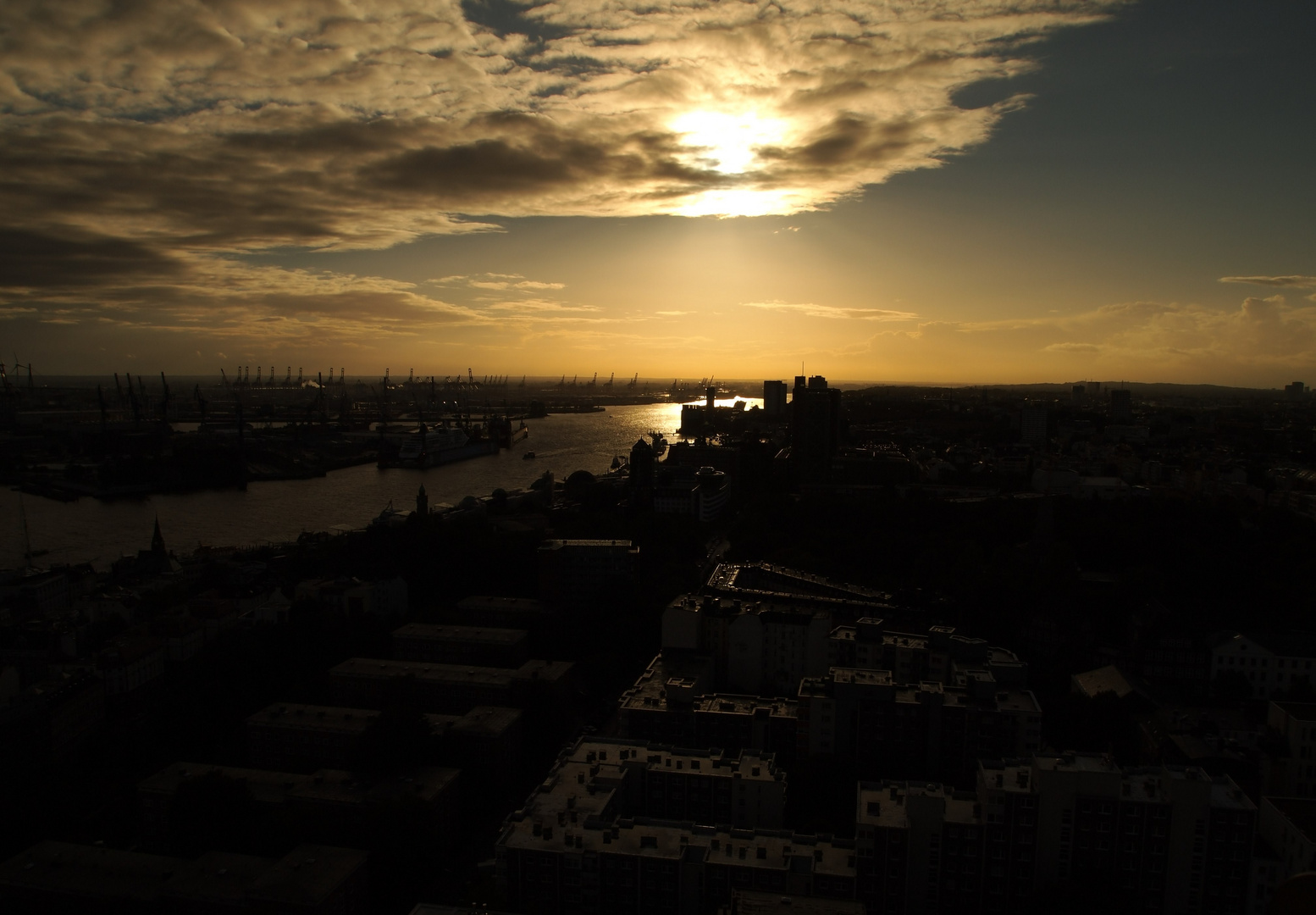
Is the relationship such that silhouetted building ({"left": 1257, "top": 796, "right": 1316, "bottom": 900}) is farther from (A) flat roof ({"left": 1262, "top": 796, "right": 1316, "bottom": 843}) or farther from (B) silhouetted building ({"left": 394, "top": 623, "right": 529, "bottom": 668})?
(B) silhouetted building ({"left": 394, "top": 623, "right": 529, "bottom": 668})

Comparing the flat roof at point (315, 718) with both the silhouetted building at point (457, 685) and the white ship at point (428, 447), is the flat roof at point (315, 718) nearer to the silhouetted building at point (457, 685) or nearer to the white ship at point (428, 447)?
the silhouetted building at point (457, 685)

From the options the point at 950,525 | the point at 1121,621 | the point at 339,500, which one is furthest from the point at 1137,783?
the point at 339,500

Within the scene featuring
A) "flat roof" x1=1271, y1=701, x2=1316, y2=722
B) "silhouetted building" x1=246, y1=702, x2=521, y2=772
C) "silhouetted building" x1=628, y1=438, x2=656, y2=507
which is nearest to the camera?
"flat roof" x1=1271, y1=701, x2=1316, y2=722

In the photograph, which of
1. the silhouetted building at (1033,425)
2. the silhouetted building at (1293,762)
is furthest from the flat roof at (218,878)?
the silhouetted building at (1033,425)

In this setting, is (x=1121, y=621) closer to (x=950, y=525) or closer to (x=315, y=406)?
(x=950, y=525)

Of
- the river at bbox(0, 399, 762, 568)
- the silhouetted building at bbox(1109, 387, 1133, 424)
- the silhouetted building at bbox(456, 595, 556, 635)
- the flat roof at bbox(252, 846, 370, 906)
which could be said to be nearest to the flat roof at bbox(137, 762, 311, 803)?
the flat roof at bbox(252, 846, 370, 906)

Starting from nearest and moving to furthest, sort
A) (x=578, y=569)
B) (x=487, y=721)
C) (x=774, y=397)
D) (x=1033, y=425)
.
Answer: (x=487, y=721) → (x=578, y=569) → (x=1033, y=425) → (x=774, y=397)

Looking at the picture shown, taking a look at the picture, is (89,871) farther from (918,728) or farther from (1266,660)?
(1266,660)

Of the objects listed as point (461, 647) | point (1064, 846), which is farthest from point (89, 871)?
point (1064, 846)
